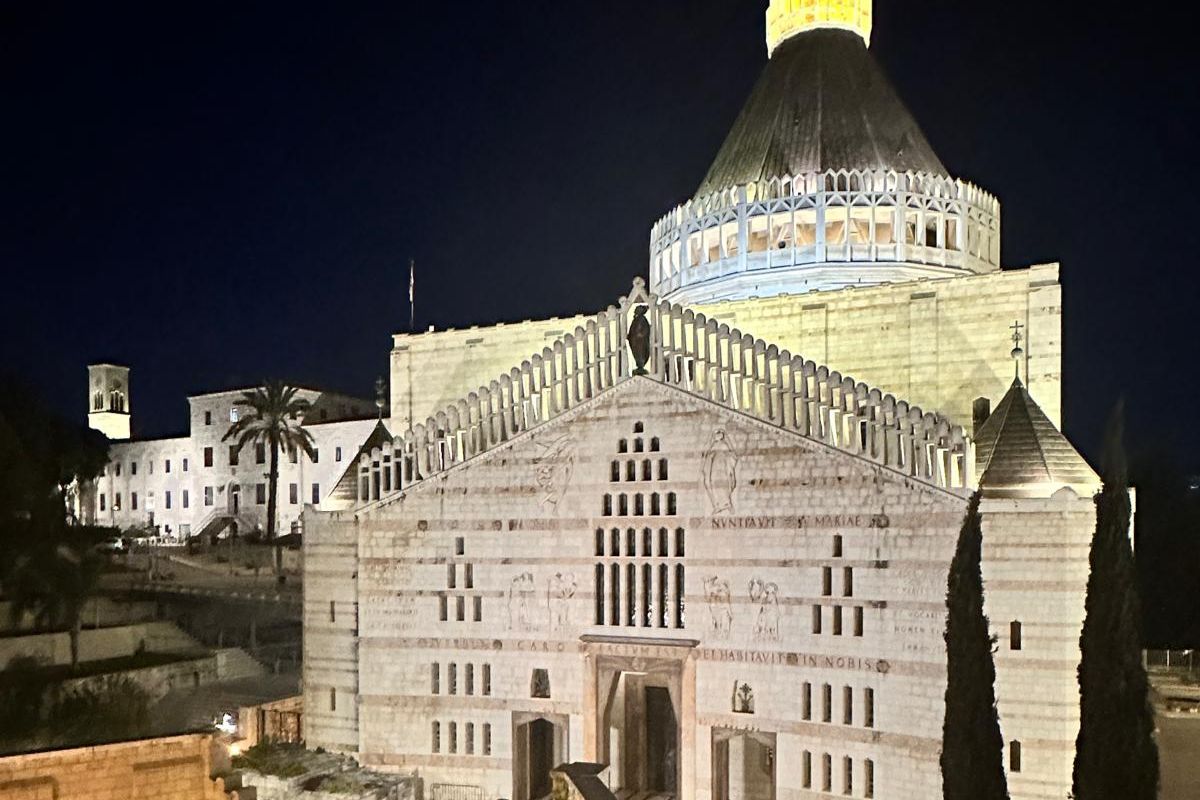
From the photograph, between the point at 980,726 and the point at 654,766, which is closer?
the point at 980,726

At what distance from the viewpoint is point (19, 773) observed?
Result: 14.3m

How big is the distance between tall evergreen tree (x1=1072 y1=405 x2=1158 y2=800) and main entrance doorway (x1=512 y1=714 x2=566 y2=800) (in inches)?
404

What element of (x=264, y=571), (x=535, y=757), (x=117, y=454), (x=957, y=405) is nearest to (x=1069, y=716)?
(x=957, y=405)

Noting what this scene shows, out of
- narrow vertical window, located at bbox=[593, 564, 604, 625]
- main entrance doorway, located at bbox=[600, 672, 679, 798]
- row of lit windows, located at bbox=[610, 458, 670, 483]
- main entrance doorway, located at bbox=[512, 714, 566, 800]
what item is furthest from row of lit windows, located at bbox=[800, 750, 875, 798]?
row of lit windows, located at bbox=[610, 458, 670, 483]

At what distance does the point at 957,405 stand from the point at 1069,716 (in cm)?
769

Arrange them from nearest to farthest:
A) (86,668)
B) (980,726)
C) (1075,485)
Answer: (980,726) → (1075,485) → (86,668)

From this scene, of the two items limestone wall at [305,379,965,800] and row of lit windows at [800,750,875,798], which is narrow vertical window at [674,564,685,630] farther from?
row of lit windows at [800,750,875,798]

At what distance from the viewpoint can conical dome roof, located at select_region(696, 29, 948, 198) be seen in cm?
2733

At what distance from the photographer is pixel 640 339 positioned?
2073 cm

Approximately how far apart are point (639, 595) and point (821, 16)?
19.4 m

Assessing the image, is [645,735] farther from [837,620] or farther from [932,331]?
[932,331]

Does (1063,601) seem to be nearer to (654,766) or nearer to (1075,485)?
(1075,485)

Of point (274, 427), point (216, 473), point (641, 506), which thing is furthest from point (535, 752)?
point (216, 473)

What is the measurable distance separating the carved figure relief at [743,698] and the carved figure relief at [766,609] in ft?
3.49
